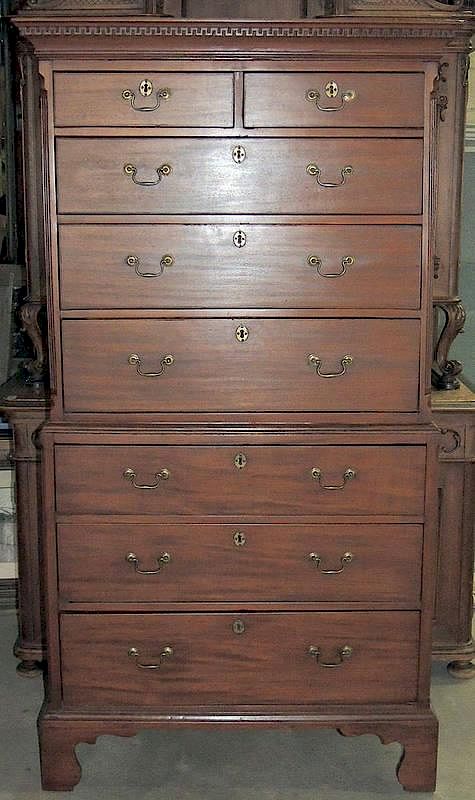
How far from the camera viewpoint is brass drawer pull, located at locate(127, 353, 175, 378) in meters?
2.55

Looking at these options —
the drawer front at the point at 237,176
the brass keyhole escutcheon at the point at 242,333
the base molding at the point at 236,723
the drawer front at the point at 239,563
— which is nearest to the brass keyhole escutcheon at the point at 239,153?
the drawer front at the point at 237,176

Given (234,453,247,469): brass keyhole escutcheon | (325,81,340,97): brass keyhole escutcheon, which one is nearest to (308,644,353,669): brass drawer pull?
(234,453,247,469): brass keyhole escutcheon

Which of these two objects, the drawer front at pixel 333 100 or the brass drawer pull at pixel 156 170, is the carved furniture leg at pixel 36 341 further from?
the drawer front at pixel 333 100

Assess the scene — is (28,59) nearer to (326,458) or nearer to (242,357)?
(242,357)

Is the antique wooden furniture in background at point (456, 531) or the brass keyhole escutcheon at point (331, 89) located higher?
the brass keyhole escutcheon at point (331, 89)

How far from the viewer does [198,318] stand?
254cm

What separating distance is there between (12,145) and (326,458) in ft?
5.77

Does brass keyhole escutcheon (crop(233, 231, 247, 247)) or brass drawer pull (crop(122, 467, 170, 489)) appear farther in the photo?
brass drawer pull (crop(122, 467, 170, 489))

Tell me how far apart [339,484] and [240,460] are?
24cm

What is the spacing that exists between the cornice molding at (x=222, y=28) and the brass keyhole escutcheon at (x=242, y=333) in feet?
2.05

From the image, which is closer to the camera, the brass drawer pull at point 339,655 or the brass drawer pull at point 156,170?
the brass drawer pull at point 156,170

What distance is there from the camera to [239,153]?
96.9 inches

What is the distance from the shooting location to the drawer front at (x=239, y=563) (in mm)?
2631

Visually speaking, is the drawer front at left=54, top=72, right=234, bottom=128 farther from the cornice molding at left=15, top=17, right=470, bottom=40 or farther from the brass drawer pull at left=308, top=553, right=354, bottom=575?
the brass drawer pull at left=308, top=553, right=354, bottom=575
